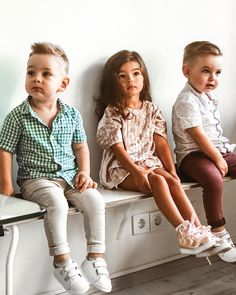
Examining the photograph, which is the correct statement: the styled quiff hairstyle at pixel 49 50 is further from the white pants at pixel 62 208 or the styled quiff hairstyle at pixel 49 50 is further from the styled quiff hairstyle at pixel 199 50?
the styled quiff hairstyle at pixel 199 50

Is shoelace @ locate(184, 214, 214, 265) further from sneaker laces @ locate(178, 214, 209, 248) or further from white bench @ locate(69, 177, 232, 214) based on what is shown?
white bench @ locate(69, 177, 232, 214)

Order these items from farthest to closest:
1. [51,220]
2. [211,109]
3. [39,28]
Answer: [211,109] → [39,28] → [51,220]

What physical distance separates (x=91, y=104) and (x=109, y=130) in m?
0.13

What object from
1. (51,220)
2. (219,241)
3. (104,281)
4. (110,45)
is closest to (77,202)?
(51,220)

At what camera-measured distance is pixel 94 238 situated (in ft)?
5.64

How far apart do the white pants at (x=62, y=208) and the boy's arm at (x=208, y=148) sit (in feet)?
1.65

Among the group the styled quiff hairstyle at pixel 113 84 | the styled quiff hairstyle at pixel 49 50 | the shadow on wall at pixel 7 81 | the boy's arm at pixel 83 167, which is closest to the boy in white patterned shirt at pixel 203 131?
the styled quiff hairstyle at pixel 113 84

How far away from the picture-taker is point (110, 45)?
6.73 ft

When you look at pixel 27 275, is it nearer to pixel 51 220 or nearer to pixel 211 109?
pixel 51 220

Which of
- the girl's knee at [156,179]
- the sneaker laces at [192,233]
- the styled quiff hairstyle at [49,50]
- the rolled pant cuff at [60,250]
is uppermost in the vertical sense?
the styled quiff hairstyle at [49,50]

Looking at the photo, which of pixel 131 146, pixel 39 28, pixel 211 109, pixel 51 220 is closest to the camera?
pixel 51 220

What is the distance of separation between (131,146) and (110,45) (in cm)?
38

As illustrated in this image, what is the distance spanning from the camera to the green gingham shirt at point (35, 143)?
68.9 inches

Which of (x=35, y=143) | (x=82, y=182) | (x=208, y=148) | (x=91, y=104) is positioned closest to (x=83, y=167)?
(x=82, y=182)
